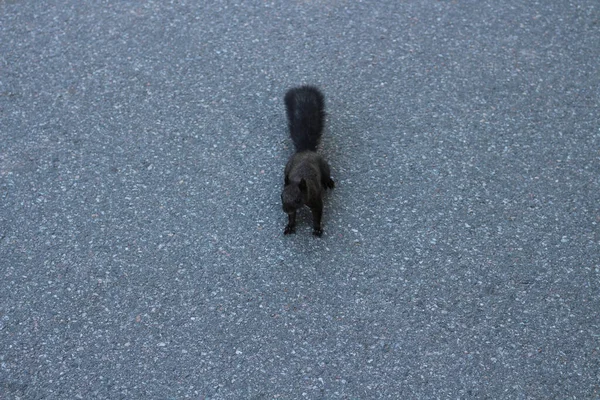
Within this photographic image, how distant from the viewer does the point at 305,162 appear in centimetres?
368

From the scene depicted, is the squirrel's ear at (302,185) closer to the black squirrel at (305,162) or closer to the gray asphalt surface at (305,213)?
the black squirrel at (305,162)

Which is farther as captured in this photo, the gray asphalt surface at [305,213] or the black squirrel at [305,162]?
the black squirrel at [305,162]

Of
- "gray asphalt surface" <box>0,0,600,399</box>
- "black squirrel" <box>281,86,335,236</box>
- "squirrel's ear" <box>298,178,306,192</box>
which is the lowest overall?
"gray asphalt surface" <box>0,0,600,399</box>

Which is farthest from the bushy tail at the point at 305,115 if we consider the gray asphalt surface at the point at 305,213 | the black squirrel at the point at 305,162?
the gray asphalt surface at the point at 305,213

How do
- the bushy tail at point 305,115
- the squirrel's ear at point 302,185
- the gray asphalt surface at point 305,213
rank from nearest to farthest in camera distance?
the gray asphalt surface at point 305,213
the squirrel's ear at point 302,185
the bushy tail at point 305,115

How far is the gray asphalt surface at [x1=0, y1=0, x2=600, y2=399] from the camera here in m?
3.10

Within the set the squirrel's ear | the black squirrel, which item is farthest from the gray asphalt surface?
the squirrel's ear

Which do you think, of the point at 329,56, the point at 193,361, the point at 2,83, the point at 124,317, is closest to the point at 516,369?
the point at 193,361

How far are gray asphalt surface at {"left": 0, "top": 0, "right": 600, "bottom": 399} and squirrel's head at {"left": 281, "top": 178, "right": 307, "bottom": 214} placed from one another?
233 mm

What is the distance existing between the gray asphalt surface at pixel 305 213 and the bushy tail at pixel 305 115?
0.55ft

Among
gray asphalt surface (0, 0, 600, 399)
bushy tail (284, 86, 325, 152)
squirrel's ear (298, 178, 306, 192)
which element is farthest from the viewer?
bushy tail (284, 86, 325, 152)

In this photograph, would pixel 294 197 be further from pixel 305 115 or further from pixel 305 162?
pixel 305 115

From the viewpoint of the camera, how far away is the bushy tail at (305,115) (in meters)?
3.91

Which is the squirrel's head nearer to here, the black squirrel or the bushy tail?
the black squirrel
